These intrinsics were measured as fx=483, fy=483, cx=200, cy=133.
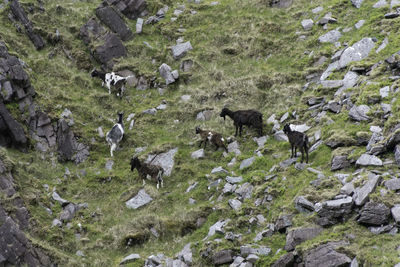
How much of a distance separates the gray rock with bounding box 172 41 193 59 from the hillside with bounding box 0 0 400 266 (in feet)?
0.31

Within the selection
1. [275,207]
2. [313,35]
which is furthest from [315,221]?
[313,35]

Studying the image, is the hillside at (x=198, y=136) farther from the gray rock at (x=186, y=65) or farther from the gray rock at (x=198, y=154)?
the gray rock at (x=186, y=65)

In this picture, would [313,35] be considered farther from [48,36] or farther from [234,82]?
[48,36]

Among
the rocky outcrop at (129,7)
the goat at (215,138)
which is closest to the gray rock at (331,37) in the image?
the goat at (215,138)

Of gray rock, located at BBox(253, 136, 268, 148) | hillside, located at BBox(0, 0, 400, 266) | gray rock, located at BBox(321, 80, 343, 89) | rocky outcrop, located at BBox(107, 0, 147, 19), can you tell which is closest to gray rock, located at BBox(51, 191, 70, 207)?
hillside, located at BBox(0, 0, 400, 266)

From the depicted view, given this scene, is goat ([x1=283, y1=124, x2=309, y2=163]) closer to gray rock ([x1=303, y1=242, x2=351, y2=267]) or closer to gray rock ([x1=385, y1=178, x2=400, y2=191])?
gray rock ([x1=385, y1=178, x2=400, y2=191])

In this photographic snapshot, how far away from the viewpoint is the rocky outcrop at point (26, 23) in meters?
31.3

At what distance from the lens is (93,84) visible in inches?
1178

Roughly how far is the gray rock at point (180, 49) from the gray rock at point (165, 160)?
9819 millimetres

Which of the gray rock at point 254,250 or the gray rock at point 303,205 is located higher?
the gray rock at point 303,205

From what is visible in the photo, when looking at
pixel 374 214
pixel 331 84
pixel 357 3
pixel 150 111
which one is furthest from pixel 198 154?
pixel 357 3

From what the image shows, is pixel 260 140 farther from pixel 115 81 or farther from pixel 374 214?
pixel 115 81

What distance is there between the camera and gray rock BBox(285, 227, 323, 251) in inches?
604

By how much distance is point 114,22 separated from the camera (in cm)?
3406
